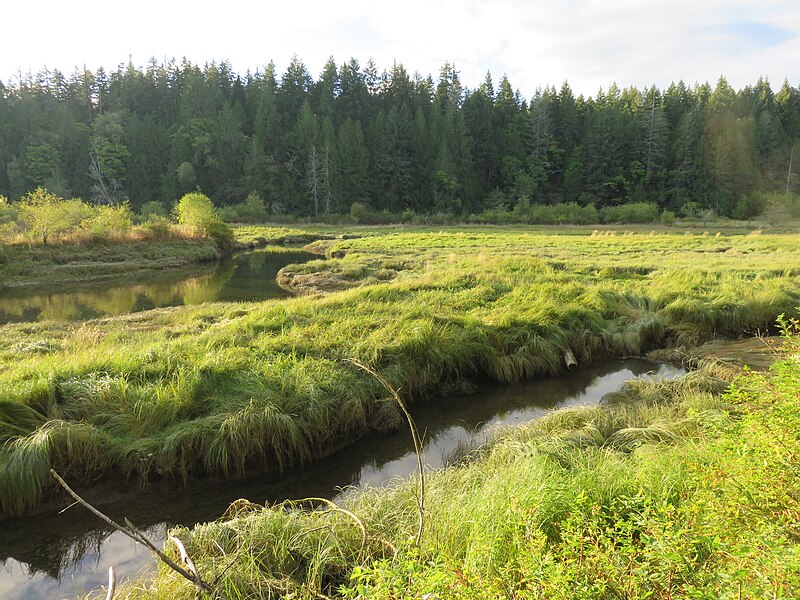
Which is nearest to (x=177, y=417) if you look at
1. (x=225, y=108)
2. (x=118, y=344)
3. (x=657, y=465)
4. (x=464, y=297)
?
(x=118, y=344)

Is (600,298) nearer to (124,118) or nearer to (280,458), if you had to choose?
(280,458)

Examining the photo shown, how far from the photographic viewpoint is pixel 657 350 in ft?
38.8

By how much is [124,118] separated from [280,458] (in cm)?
10351

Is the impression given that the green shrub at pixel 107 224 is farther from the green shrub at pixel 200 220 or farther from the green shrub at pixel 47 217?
the green shrub at pixel 200 220

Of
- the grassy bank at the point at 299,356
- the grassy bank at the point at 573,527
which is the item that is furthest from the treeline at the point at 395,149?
the grassy bank at the point at 573,527

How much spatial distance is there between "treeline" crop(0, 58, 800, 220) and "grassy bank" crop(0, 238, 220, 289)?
45191 millimetres

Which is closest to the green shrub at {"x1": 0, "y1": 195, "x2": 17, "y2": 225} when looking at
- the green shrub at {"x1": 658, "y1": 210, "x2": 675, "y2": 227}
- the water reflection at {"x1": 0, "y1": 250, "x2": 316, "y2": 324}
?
the water reflection at {"x1": 0, "y1": 250, "x2": 316, "y2": 324}

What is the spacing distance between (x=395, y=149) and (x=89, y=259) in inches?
2595

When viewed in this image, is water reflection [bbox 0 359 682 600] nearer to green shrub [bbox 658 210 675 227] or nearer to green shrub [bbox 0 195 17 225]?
green shrub [bbox 0 195 17 225]

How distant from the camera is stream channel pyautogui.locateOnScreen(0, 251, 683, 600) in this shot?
5.15m

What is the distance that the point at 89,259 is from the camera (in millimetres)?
28859

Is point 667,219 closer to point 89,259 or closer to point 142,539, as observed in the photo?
point 89,259

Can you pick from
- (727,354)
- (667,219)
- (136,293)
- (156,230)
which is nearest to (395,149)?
(667,219)

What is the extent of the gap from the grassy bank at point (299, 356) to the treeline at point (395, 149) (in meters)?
59.8
